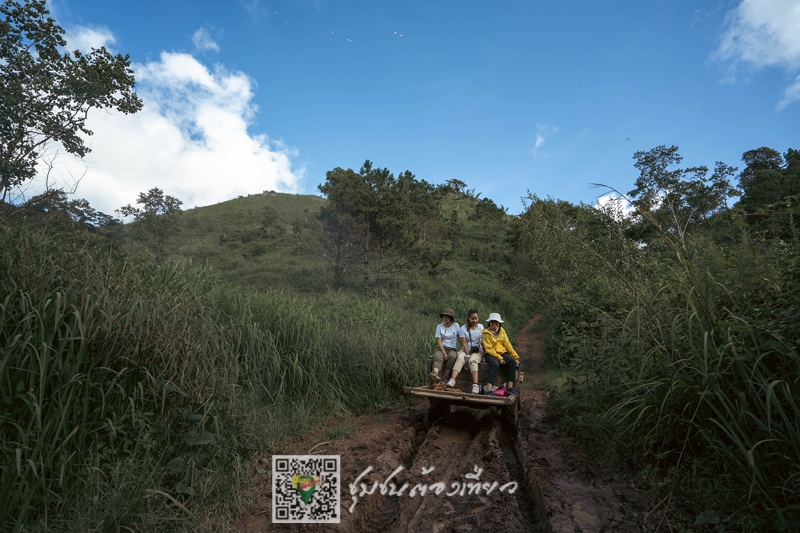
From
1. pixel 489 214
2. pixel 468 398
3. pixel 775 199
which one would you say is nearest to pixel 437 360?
pixel 468 398

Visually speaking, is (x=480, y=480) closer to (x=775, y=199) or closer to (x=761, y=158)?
(x=775, y=199)

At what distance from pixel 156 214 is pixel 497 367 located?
31706 millimetres

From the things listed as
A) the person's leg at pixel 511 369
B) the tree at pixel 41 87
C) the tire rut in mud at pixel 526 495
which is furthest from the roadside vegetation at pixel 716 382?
the tree at pixel 41 87

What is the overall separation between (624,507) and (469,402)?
275 centimetres

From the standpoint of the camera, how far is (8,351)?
2.88m

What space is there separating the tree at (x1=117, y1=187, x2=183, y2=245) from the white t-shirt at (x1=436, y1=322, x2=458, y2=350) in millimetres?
27099

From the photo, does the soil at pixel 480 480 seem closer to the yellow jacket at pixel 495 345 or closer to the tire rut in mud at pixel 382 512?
the tire rut in mud at pixel 382 512

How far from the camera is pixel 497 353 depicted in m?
6.87

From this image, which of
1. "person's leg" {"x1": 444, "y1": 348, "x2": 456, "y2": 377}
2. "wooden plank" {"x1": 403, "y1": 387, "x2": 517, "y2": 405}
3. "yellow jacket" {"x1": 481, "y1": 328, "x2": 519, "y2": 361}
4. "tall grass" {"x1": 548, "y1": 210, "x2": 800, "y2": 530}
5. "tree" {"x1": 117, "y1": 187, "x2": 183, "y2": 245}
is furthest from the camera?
"tree" {"x1": 117, "y1": 187, "x2": 183, "y2": 245}

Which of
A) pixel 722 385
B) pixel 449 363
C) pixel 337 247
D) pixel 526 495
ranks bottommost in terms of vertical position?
pixel 526 495

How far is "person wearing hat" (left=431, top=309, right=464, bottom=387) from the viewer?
6667 mm

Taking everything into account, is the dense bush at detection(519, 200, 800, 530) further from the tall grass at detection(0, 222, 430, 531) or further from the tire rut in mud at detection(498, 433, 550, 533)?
the tall grass at detection(0, 222, 430, 531)

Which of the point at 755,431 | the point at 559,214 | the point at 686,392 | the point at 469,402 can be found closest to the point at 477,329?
the point at 469,402

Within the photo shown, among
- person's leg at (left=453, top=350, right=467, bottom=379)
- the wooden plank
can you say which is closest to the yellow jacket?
person's leg at (left=453, top=350, right=467, bottom=379)
